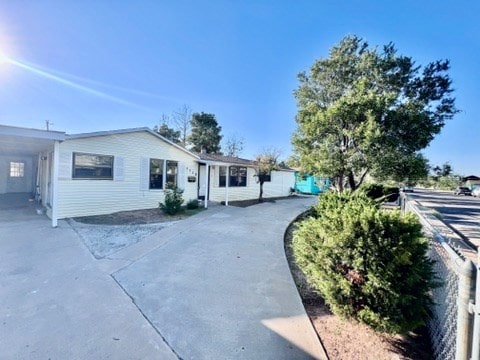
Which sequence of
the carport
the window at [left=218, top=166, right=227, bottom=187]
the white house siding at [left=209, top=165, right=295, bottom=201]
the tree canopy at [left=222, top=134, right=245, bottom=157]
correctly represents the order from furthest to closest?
the tree canopy at [left=222, top=134, right=245, bottom=157], the window at [left=218, top=166, right=227, bottom=187], the white house siding at [left=209, top=165, right=295, bottom=201], the carport

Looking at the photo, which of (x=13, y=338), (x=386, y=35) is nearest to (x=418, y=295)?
(x=13, y=338)

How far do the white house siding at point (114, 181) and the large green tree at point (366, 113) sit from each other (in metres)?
7.20

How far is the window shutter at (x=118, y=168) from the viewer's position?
1073cm

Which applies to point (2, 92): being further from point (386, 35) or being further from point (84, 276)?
point (386, 35)

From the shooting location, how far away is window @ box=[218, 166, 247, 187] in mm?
16078

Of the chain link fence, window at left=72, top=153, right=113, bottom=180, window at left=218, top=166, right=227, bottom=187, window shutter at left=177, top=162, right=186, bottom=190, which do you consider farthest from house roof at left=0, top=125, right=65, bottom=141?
the chain link fence

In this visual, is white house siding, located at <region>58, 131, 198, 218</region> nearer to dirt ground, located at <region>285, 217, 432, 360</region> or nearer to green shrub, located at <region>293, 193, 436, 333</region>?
dirt ground, located at <region>285, 217, 432, 360</region>

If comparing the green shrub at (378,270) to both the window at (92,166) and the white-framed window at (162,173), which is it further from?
the white-framed window at (162,173)

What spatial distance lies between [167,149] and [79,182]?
4.34 m

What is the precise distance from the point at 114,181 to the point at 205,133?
19.7 m

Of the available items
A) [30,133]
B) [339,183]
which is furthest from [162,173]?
[339,183]

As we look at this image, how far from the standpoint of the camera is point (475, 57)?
504 inches

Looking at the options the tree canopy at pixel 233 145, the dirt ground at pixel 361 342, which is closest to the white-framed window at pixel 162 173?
the dirt ground at pixel 361 342

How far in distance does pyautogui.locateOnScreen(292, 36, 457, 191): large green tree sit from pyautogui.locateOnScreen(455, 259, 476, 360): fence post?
27.1 feet
